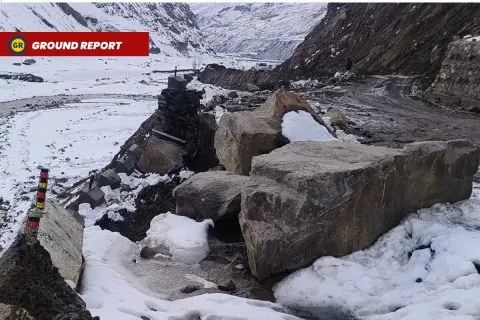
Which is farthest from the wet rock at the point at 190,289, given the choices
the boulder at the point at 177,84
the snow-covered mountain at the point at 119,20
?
the snow-covered mountain at the point at 119,20

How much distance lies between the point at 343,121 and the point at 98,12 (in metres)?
106

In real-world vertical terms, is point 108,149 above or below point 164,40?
below

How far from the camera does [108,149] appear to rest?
18.8 meters

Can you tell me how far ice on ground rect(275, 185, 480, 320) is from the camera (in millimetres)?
4344

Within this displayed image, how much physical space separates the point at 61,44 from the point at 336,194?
233ft

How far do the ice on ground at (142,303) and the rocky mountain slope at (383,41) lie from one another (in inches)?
617

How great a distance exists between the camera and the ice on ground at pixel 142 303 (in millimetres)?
4320

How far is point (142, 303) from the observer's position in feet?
15.0

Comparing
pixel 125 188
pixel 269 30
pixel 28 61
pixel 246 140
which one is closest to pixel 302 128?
pixel 246 140

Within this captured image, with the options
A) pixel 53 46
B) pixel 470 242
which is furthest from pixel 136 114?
pixel 53 46

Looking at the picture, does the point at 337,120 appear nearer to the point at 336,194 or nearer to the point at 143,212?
the point at 143,212

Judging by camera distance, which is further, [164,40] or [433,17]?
[164,40]

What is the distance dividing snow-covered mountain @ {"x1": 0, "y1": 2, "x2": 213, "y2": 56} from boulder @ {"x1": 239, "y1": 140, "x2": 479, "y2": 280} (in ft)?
226

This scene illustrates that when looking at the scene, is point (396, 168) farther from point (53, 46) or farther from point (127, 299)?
point (53, 46)
